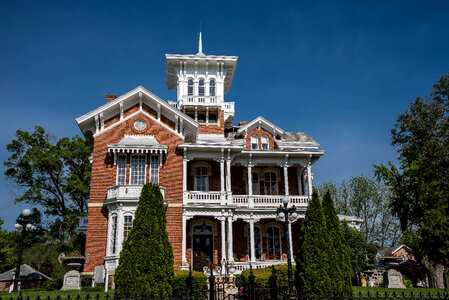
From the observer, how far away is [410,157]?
26.0 m

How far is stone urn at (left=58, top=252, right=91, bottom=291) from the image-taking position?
18.4m

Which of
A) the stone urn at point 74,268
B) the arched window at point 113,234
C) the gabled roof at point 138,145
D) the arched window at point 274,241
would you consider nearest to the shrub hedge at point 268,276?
the arched window at point 274,241

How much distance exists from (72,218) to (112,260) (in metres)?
13.2

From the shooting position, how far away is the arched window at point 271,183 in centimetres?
2647

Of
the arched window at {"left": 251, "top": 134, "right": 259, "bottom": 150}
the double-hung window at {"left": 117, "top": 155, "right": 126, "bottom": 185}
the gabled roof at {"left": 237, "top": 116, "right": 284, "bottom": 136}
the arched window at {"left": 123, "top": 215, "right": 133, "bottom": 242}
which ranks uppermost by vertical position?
the gabled roof at {"left": 237, "top": 116, "right": 284, "bottom": 136}

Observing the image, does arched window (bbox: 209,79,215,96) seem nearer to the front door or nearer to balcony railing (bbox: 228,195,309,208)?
balcony railing (bbox: 228,195,309,208)

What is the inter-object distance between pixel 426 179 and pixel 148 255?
1623cm

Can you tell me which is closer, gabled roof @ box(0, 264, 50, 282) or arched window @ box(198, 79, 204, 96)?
gabled roof @ box(0, 264, 50, 282)

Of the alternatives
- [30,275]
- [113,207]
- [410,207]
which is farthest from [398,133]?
[30,275]

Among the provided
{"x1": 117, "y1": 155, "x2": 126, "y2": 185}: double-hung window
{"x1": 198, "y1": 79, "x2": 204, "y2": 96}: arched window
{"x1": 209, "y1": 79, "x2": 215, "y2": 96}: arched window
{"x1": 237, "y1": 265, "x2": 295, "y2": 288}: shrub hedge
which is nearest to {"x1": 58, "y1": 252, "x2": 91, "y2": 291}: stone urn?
{"x1": 117, "y1": 155, "x2": 126, "y2": 185}: double-hung window

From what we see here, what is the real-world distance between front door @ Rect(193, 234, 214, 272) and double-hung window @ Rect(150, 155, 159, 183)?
4.51 m

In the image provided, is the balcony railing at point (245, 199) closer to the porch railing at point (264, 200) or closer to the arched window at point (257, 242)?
the porch railing at point (264, 200)

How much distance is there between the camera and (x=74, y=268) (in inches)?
797

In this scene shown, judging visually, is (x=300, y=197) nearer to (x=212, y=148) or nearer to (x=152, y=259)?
(x=212, y=148)
